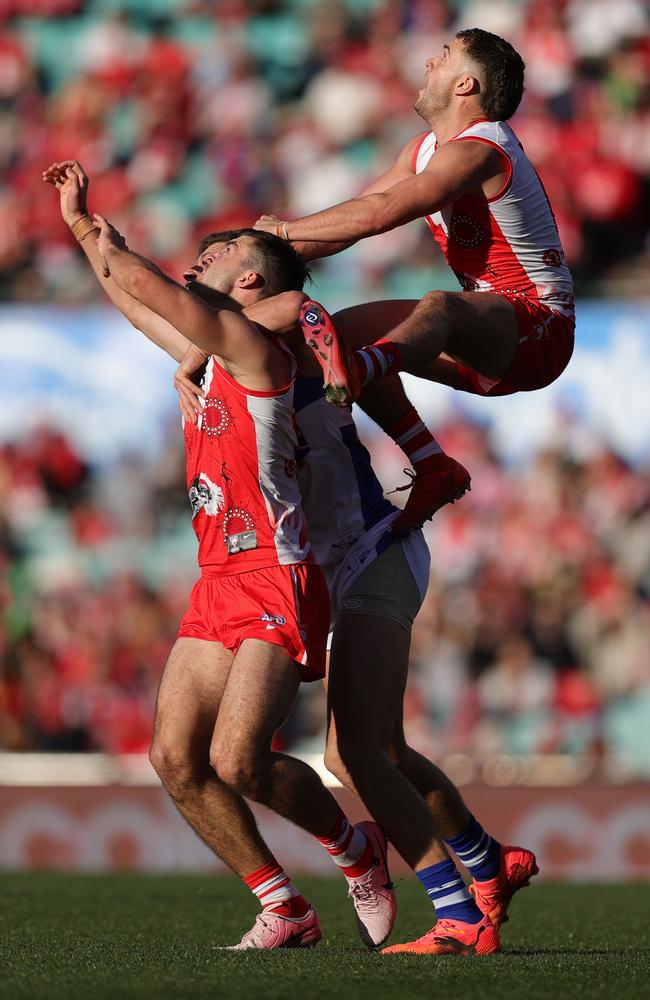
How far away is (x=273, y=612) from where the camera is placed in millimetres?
4633

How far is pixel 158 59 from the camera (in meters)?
13.7

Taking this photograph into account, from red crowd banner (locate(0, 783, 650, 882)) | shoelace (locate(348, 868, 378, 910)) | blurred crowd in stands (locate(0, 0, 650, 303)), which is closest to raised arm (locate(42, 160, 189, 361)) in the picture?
shoelace (locate(348, 868, 378, 910))

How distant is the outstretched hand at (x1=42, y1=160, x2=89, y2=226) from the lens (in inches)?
203

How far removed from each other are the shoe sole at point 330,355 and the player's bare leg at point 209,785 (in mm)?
910

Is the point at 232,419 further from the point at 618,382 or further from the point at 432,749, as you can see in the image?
the point at 618,382

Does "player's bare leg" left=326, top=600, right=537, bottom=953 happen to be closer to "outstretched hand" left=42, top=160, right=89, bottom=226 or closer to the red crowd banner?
"outstretched hand" left=42, top=160, right=89, bottom=226

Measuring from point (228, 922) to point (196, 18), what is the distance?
9.99 meters

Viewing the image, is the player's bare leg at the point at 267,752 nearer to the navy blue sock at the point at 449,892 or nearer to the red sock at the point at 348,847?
the red sock at the point at 348,847

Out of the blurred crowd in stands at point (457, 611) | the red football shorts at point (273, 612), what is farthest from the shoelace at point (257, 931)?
the blurred crowd in stands at point (457, 611)

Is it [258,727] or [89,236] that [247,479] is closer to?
[258,727]

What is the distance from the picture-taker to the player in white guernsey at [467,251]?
195 inches

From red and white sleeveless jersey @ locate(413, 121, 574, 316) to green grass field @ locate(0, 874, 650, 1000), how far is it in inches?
90.7

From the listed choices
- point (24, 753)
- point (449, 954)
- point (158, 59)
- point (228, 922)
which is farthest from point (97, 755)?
point (158, 59)

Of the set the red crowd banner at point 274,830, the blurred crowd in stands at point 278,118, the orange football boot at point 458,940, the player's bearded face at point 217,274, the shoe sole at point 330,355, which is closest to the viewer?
the shoe sole at point 330,355
